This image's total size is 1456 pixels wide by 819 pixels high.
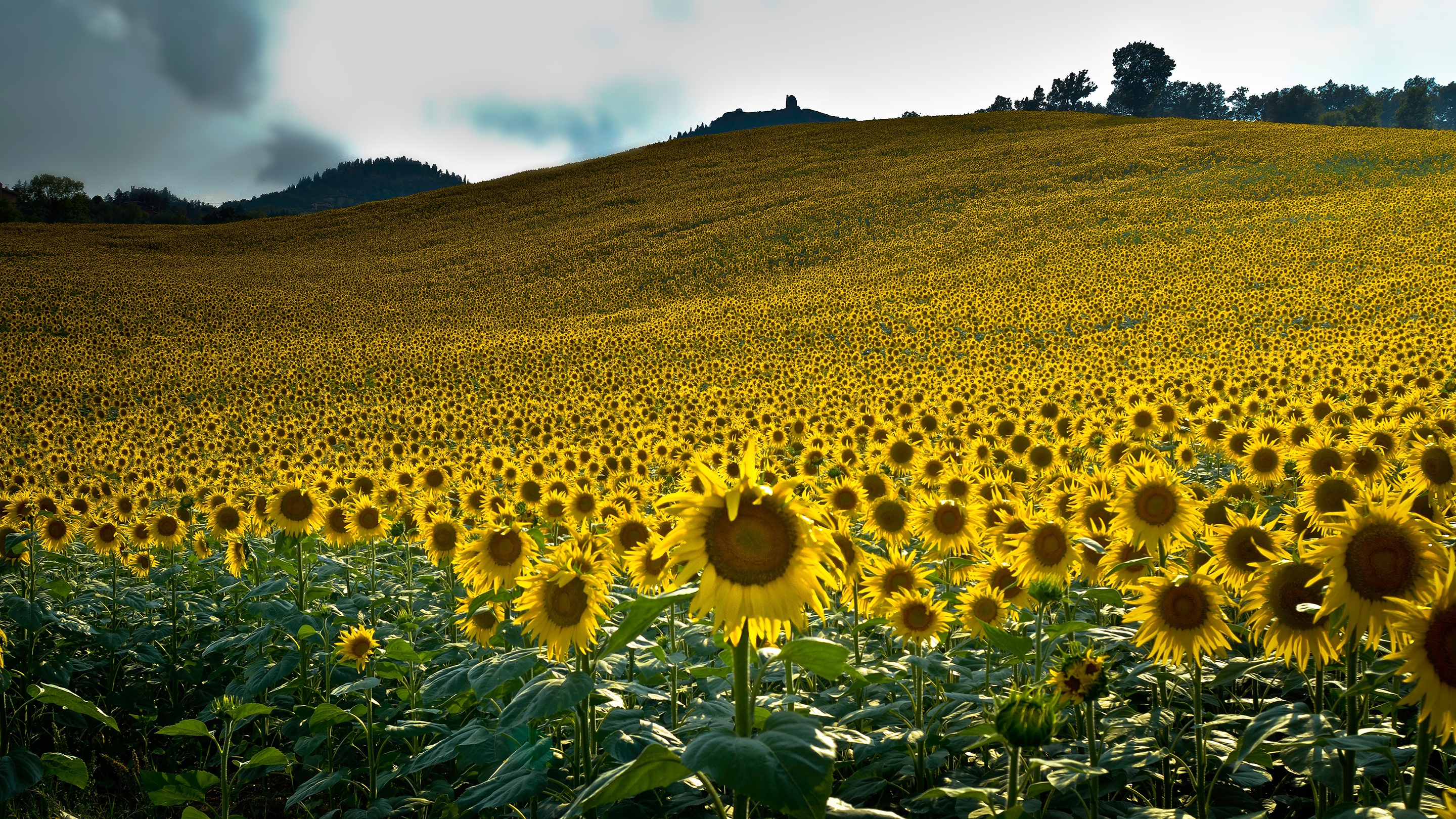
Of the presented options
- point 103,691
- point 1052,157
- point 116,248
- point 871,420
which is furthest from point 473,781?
point 116,248

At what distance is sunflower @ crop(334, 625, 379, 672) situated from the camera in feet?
14.9

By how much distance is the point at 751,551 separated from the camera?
2223mm

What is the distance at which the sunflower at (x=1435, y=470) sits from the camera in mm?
4277

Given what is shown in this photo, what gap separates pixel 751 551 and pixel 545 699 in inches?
34.9

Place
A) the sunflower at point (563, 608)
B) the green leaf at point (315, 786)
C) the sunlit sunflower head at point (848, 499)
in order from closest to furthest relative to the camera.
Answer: the sunflower at point (563, 608), the green leaf at point (315, 786), the sunlit sunflower head at point (848, 499)

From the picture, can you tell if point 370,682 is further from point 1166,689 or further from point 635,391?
point 635,391

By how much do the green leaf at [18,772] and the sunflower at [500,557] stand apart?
2.09 metres

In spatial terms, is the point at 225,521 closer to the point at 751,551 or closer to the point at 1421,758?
the point at 751,551

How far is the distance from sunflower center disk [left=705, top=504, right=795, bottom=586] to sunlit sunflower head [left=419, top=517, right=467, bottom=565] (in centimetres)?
368

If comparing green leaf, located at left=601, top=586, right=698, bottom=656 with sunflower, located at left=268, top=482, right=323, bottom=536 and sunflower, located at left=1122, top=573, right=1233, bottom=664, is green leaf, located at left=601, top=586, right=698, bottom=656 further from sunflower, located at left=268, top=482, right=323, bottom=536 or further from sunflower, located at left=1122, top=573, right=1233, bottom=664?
sunflower, located at left=268, top=482, right=323, bottom=536

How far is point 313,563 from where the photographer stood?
6262mm

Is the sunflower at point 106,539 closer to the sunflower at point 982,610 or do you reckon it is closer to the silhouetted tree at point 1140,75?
the sunflower at point 982,610

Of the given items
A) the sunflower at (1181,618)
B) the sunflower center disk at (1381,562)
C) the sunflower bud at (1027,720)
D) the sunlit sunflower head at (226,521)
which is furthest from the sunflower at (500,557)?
the sunlit sunflower head at (226,521)

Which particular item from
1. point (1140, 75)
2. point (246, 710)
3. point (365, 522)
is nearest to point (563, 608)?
point (246, 710)
